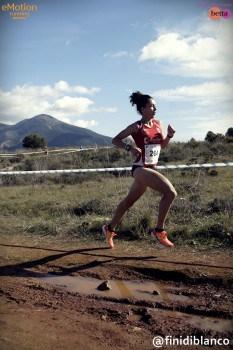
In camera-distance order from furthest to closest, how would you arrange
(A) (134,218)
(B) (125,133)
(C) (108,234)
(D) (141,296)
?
(A) (134,218), (C) (108,234), (B) (125,133), (D) (141,296)

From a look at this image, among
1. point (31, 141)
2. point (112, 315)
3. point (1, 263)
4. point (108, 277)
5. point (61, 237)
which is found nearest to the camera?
point (112, 315)

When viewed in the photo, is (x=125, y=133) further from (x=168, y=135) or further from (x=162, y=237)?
(x=162, y=237)

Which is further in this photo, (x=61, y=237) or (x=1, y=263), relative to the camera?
(x=61, y=237)

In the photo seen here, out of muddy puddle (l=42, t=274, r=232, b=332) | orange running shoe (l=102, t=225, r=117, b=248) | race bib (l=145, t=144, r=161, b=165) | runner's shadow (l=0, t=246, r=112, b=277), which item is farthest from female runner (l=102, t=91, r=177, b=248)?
muddy puddle (l=42, t=274, r=232, b=332)

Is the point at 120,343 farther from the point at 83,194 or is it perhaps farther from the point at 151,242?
the point at 83,194

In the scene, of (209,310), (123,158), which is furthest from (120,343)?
(123,158)

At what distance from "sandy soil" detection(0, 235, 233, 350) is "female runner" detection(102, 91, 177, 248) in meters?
0.69

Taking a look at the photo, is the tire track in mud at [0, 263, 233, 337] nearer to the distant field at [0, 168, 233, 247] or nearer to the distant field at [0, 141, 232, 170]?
the distant field at [0, 168, 233, 247]

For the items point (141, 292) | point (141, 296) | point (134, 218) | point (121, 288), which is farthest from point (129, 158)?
point (141, 296)

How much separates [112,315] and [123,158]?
1738 centimetres

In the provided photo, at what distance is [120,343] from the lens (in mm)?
3838

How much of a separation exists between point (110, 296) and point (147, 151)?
201cm

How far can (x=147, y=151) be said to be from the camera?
20.6ft

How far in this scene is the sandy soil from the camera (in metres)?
4.00
